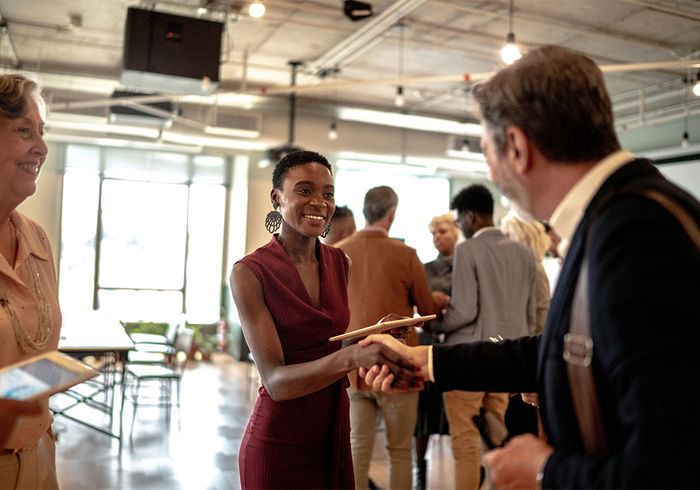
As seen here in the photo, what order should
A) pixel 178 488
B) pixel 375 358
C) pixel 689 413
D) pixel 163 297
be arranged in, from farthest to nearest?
pixel 163 297, pixel 178 488, pixel 375 358, pixel 689 413

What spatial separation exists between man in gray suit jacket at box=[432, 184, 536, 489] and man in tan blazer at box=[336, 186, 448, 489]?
0.21m

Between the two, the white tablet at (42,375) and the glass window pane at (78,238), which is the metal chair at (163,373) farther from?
→ the white tablet at (42,375)

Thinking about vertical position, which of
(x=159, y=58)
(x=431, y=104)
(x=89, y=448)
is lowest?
(x=89, y=448)

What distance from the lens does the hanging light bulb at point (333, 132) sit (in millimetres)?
10991

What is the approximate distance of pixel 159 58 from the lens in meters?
5.99

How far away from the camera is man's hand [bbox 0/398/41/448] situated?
1331 millimetres

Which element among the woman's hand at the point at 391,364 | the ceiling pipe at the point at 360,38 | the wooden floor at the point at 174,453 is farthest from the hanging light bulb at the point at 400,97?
the woman's hand at the point at 391,364

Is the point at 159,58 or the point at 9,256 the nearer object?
the point at 9,256

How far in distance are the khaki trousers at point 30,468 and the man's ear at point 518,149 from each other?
1.36 m

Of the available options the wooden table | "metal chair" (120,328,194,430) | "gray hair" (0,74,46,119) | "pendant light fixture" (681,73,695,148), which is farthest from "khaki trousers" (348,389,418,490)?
"pendant light fixture" (681,73,695,148)

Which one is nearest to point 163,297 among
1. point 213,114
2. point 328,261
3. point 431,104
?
point 213,114

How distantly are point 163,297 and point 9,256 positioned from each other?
10.5m

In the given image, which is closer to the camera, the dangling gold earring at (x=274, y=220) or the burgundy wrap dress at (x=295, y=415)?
the burgundy wrap dress at (x=295, y=415)

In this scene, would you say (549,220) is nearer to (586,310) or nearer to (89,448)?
(586,310)
